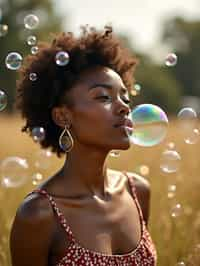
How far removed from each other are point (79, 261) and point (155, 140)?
94 cm

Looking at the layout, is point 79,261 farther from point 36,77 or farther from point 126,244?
point 36,77

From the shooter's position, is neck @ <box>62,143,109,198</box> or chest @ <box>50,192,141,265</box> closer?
chest @ <box>50,192,141,265</box>

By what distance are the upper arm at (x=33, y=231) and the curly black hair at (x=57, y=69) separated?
1.39 ft

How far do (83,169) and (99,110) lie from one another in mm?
256

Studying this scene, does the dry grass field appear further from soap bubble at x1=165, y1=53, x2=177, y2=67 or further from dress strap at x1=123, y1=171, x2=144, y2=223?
soap bubble at x1=165, y1=53, x2=177, y2=67

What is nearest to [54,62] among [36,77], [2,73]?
[36,77]

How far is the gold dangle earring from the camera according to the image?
361 cm

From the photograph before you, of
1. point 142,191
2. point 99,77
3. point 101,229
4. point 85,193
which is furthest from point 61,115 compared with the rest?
point 142,191

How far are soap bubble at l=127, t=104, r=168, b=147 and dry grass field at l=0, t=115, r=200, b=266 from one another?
1.75ft

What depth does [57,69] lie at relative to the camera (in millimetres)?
3672

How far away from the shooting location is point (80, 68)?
3631 mm

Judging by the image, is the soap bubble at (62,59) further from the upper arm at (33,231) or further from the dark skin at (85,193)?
the upper arm at (33,231)

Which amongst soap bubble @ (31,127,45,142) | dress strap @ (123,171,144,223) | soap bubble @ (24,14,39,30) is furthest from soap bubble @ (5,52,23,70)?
dress strap @ (123,171,144,223)

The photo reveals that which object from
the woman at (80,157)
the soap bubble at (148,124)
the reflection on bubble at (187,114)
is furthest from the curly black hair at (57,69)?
the reflection on bubble at (187,114)
